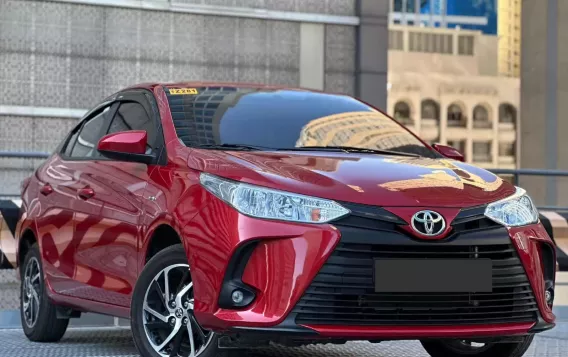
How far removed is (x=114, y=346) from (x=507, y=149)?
3869 inches

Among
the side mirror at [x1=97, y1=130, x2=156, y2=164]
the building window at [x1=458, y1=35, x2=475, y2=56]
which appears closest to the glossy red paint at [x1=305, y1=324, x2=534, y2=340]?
the side mirror at [x1=97, y1=130, x2=156, y2=164]

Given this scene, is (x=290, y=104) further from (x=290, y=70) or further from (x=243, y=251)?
(x=290, y=70)

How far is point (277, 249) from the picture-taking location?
531 centimetres

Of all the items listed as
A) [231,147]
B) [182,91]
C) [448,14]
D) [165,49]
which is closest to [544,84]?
[165,49]

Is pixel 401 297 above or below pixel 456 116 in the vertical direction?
above

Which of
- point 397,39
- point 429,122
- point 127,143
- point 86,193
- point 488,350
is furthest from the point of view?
point 397,39

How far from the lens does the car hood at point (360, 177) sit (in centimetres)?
546

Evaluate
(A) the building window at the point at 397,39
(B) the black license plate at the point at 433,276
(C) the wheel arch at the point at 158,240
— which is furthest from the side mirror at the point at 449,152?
(A) the building window at the point at 397,39

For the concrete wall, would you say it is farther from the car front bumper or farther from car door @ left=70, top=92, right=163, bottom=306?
the car front bumper

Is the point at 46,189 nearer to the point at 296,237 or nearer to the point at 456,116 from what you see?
the point at 296,237

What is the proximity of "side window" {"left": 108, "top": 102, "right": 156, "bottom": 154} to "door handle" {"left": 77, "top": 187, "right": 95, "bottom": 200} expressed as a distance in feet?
1.41

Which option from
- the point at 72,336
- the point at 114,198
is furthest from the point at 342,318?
the point at 72,336

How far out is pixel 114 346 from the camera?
7855mm

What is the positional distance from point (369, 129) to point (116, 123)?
1552 millimetres
